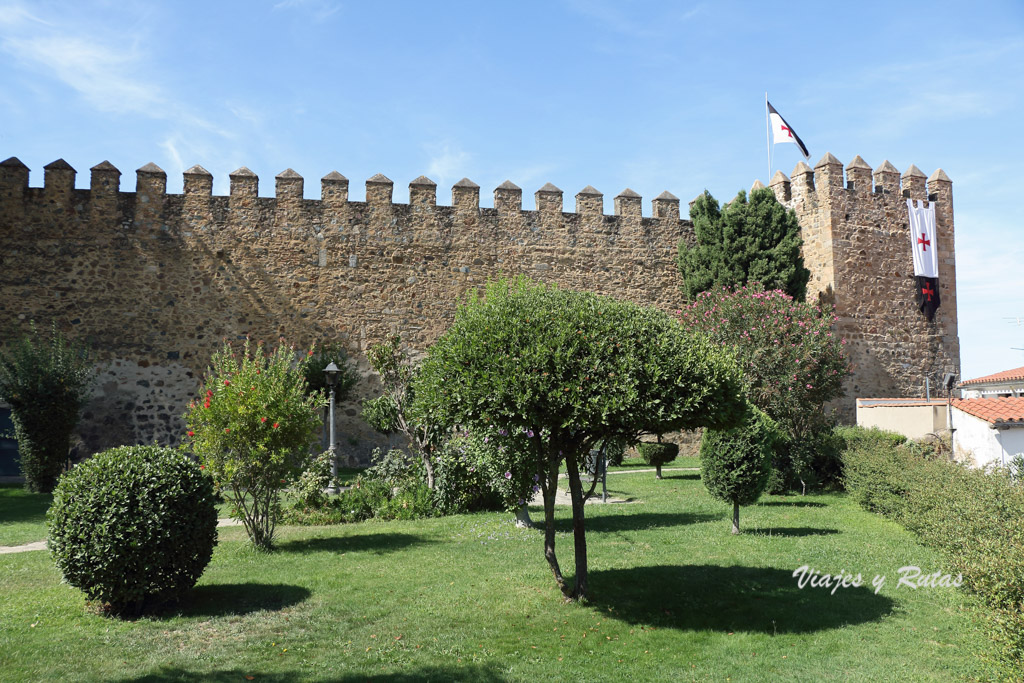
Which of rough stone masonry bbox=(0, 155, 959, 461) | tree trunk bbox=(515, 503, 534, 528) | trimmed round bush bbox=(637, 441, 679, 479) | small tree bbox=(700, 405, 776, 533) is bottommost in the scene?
tree trunk bbox=(515, 503, 534, 528)

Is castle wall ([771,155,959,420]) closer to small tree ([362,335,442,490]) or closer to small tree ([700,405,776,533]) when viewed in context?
small tree ([700,405,776,533])

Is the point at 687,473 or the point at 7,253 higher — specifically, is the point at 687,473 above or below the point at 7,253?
below

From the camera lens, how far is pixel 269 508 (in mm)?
10102

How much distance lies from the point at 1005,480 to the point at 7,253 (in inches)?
741

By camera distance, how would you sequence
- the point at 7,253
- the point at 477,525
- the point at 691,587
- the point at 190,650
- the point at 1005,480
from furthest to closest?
the point at 7,253 < the point at 477,525 < the point at 1005,480 < the point at 691,587 < the point at 190,650

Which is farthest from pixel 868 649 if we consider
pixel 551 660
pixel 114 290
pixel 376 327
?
pixel 114 290

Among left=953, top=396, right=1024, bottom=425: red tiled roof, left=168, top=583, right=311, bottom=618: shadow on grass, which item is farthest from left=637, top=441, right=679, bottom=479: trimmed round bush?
left=168, top=583, right=311, bottom=618: shadow on grass

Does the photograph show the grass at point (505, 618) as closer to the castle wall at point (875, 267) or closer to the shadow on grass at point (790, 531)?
the shadow on grass at point (790, 531)

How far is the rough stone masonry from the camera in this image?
55.4 feet

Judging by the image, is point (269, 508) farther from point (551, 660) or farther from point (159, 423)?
point (159, 423)

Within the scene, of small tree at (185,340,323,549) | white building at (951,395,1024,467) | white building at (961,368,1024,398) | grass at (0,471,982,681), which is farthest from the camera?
white building at (961,368,1024,398)

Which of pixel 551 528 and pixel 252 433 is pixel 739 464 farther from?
pixel 252 433

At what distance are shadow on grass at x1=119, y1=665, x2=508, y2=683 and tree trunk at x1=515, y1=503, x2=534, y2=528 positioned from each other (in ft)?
17.2

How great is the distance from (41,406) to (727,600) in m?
13.0
